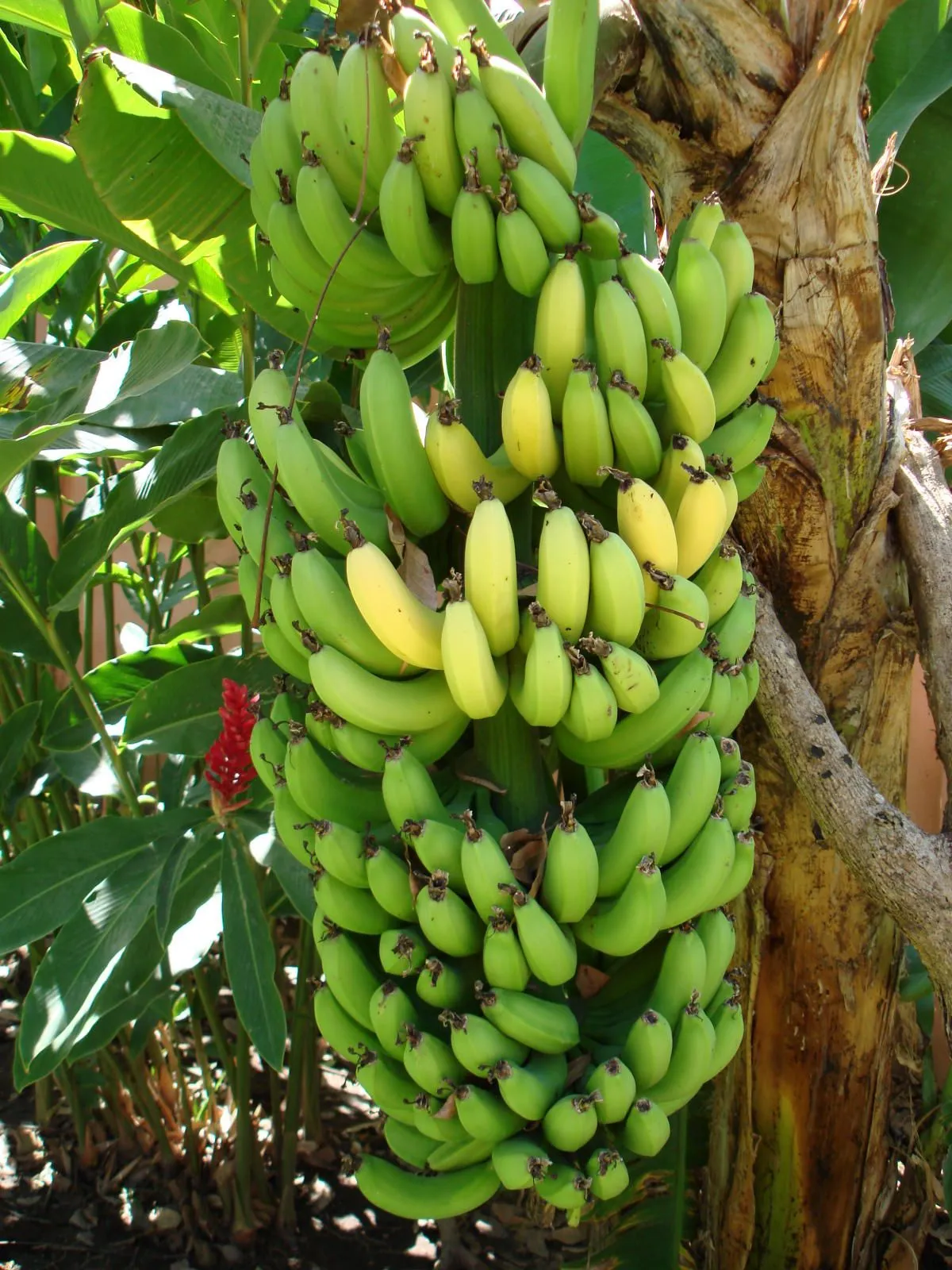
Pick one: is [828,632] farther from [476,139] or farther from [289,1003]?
[289,1003]

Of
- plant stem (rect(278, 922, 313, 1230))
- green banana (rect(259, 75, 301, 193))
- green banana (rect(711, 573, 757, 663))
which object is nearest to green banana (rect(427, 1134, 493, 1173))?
green banana (rect(711, 573, 757, 663))

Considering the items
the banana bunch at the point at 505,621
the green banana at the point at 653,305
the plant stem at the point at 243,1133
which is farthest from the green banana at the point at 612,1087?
the plant stem at the point at 243,1133

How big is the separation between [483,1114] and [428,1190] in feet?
0.49

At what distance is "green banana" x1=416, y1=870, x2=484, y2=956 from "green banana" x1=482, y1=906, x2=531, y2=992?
18 mm

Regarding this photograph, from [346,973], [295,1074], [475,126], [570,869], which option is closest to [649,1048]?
[570,869]

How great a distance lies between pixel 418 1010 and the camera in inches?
33.5

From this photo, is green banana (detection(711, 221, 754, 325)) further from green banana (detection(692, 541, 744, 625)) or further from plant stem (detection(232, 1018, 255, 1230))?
plant stem (detection(232, 1018, 255, 1230))

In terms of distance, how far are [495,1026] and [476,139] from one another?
0.67m

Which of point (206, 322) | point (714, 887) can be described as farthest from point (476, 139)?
point (206, 322)

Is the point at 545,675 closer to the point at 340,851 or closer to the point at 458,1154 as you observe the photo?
the point at 340,851

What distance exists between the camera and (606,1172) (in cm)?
76

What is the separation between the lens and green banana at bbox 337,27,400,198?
0.79m

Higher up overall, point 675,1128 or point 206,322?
point 206,322

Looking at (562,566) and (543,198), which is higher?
(543,198)
